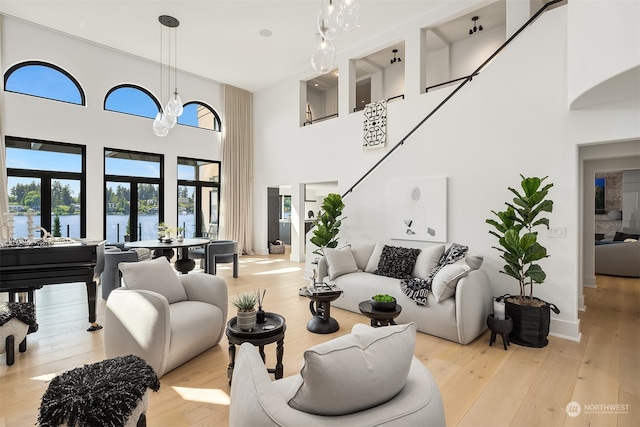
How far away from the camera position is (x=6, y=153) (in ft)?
20.9

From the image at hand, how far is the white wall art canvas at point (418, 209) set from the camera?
15.9 feet

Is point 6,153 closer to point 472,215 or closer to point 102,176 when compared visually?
point 102,176

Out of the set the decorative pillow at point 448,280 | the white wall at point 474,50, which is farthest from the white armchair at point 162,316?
the white wall at point 474,50

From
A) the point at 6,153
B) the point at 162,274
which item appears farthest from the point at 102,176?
the point at 162,274

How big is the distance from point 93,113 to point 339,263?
6.59m

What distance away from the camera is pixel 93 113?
725 centimetres

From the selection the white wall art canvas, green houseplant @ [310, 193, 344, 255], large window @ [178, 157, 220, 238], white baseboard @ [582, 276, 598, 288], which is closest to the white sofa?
the white wall art canvas

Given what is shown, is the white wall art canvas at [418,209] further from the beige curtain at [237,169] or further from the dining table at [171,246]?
the beige curtain at [237,169]

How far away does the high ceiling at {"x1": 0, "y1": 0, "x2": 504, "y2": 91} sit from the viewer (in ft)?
19.5

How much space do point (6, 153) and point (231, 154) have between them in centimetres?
485

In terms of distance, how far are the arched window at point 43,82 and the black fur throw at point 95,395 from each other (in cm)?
740

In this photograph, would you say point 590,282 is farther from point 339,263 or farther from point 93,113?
point 93,113

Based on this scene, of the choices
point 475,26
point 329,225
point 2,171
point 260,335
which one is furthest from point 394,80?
point 2,171

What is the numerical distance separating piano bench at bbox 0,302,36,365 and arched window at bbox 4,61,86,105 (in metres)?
5.67
